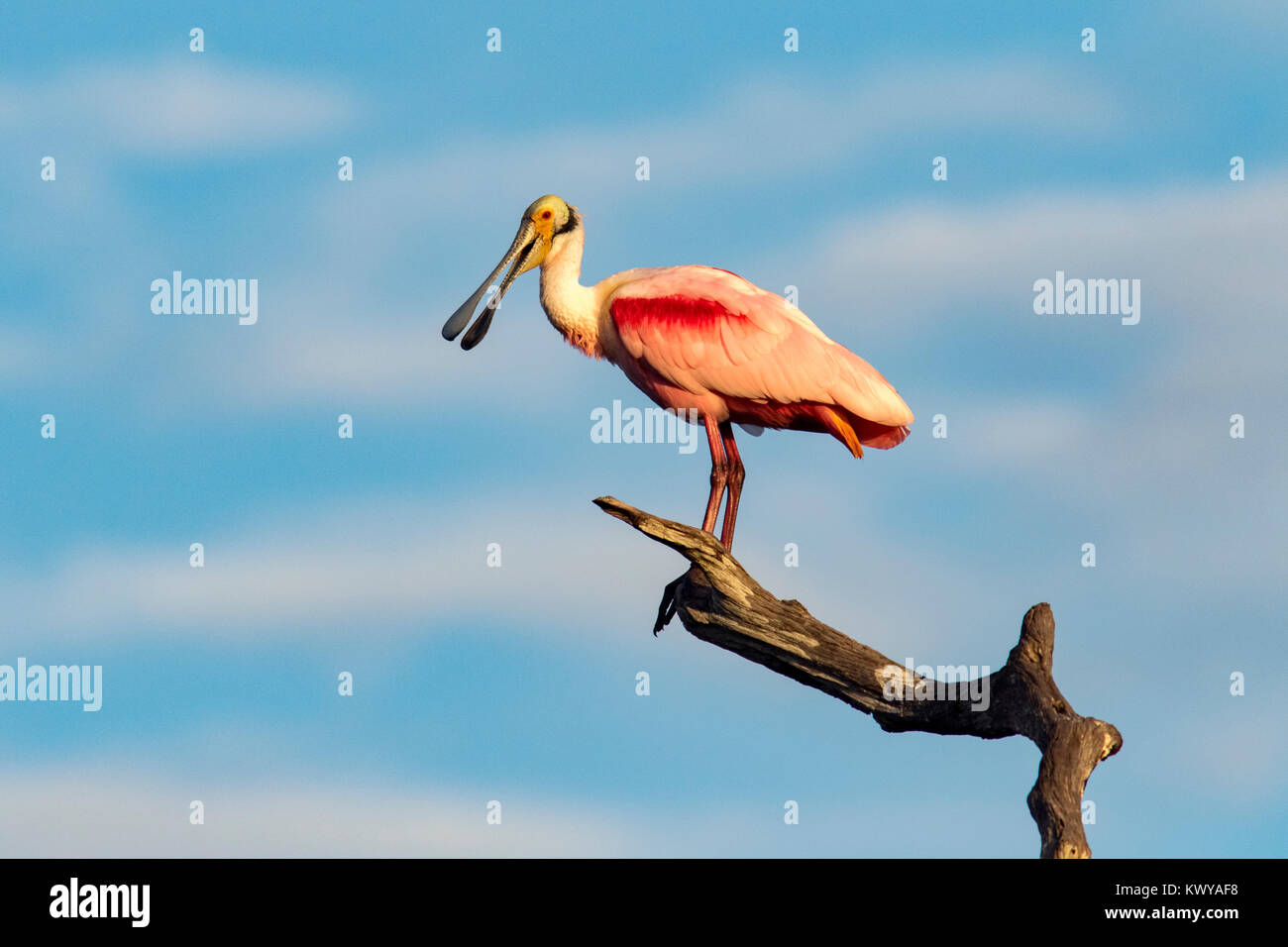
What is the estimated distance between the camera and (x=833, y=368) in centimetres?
1498

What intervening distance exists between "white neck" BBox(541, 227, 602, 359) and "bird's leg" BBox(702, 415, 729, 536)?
5.12 ft

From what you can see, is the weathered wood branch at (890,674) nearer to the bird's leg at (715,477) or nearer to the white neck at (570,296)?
the bird's leg at (715,477)

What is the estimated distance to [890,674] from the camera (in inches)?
513

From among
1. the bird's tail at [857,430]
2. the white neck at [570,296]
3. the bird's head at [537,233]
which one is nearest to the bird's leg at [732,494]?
the bird's tail at [857,430]

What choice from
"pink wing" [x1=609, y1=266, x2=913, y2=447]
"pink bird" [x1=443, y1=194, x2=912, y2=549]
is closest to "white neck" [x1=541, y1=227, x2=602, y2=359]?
"pink bird" [x1=443, y1=194, x2=912, y2=549]

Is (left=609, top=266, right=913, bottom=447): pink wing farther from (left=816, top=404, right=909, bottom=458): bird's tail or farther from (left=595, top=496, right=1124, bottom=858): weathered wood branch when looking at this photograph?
(left=595, top=496, right=1124, bottom=858): weathered wood branch

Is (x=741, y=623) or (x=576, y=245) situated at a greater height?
(x=576, y=245)

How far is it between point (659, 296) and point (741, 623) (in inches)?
143

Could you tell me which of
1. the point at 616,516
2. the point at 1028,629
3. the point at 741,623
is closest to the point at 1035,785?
the point at 1028,629

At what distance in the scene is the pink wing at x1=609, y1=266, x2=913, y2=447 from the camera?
49.1 ft

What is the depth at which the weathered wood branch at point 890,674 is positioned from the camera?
1195 centimetres
